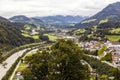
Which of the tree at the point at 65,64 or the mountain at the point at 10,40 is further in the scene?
the mountain at the point at 10,40

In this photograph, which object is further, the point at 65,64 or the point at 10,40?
the point at 10,40

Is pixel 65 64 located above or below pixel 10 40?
above

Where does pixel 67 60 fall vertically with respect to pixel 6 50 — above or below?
above

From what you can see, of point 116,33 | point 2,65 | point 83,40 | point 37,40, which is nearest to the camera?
point 2,65

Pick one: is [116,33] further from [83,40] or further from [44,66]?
Answer: [44,66]

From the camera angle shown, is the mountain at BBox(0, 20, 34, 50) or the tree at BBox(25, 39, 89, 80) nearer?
the tree at BBox(25, 39, 89, 80)

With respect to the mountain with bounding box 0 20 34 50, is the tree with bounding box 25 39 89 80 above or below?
above

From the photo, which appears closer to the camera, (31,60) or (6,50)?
(31,60)

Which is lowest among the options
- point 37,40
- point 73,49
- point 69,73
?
point 37,40

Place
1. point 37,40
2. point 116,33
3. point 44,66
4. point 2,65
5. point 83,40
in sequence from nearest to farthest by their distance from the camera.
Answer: point 44,66
point 2,65
point 116,33
point 83,40
point 37,40

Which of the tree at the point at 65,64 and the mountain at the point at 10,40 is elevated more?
the tree at the point at 65,64

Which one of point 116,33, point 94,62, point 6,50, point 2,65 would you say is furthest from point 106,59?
point 6,50
